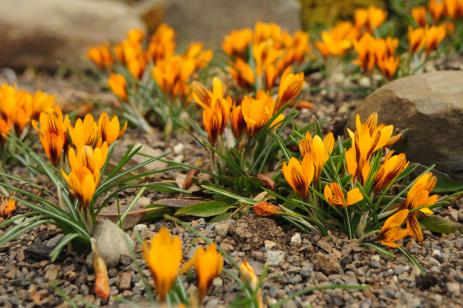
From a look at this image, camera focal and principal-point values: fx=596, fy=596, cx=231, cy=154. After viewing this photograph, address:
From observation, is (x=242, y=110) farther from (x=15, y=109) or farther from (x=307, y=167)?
(x=15, y=109)

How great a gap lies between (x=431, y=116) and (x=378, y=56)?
0.72 metres

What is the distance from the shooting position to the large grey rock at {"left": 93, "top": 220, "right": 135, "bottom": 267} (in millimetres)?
2096

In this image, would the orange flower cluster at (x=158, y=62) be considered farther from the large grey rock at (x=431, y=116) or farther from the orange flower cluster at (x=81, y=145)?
the large grey rock at (x=431, y=116)

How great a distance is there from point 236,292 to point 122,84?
1720 millimetres

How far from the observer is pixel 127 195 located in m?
2.70

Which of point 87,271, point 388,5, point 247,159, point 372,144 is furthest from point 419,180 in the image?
point 388,5

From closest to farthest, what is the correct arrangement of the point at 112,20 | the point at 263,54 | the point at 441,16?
the point at 263,54, the point at 441,16, the point at 112,20

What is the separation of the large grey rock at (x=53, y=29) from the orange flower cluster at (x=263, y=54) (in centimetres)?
191

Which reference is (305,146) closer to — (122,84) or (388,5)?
(122,84)

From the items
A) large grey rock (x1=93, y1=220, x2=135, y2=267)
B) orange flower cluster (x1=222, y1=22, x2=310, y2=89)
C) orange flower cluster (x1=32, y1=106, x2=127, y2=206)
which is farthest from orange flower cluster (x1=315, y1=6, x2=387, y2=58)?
large grey rock (x1=93, y1=220, x2=135, y2=267)

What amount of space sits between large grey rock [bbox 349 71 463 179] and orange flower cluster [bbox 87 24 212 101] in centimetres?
113

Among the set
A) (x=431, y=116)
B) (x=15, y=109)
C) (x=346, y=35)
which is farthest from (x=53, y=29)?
(x=431, y=116)

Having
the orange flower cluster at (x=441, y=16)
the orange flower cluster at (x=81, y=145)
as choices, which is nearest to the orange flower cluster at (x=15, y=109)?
the orange flower cluster at (x=81, y=145)

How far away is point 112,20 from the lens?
5.46 meters
